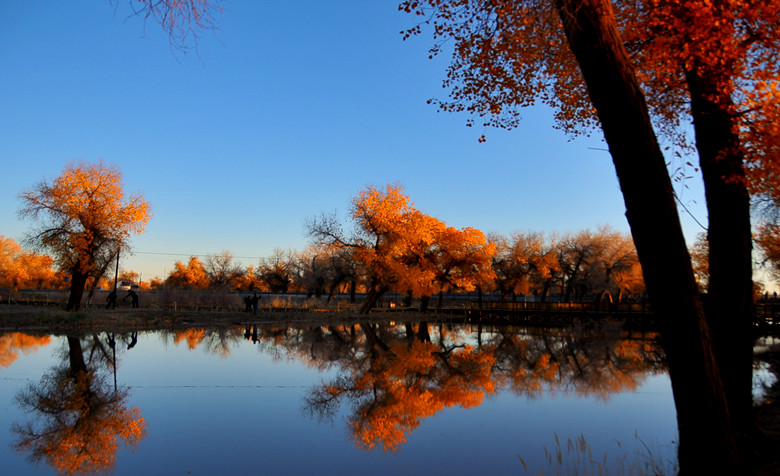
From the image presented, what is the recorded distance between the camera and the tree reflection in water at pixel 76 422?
19.9 feet

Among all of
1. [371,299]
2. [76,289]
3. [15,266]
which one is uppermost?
[15,266]

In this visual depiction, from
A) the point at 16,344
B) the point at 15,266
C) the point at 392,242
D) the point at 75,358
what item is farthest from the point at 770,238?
the point at 15,266

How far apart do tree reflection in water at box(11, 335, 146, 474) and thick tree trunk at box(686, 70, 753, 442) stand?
7142mm

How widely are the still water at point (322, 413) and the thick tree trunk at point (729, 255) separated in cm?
128

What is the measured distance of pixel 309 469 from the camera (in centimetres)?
587

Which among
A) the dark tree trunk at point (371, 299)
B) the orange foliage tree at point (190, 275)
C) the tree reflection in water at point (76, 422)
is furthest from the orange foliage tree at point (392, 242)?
the orange foliage tree at point (190, 275)

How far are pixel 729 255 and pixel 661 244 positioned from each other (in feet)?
8.24

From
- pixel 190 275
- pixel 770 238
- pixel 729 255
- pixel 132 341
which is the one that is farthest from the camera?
pixel 190 275

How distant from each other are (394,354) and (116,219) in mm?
20588

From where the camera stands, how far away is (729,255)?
20.3 ft

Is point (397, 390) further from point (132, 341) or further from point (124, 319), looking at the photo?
point (124, 319)

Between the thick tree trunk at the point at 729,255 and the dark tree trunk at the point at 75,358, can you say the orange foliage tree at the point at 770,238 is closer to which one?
the thick tree trunk at the point at 729,255

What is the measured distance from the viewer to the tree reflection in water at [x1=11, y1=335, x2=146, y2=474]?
19.9ft

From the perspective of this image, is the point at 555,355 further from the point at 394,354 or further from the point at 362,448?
the point at 362,448
